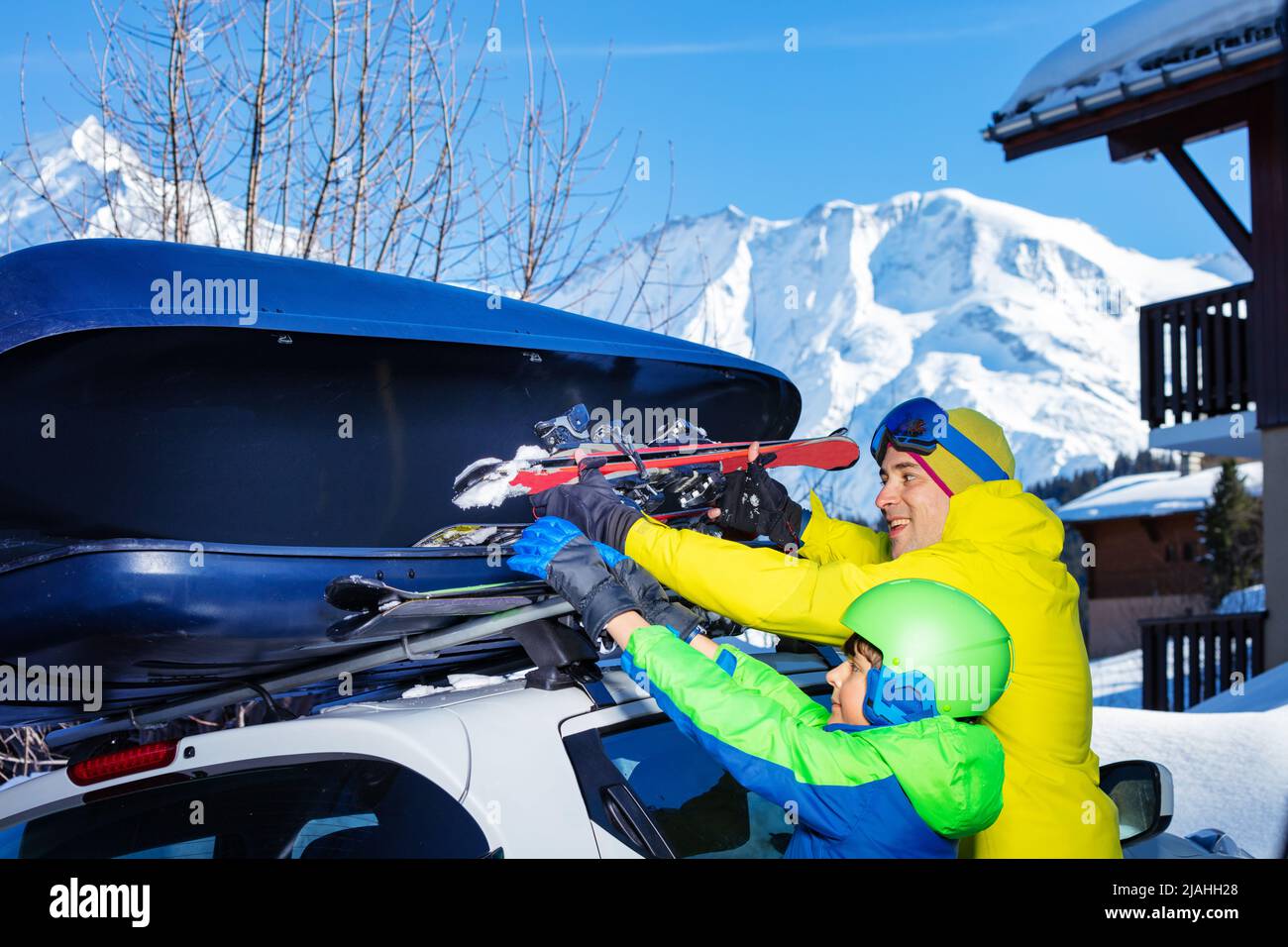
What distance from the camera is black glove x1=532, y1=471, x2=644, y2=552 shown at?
248 cm

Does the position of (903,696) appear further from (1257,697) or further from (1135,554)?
(1135,554)

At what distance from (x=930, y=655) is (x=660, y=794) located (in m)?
0.58

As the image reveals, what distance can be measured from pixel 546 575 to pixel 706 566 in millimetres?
313

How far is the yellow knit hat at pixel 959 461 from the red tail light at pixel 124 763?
1697 millimetres

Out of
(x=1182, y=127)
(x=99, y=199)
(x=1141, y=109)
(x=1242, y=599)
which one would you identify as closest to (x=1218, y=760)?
(x=99, y=199)

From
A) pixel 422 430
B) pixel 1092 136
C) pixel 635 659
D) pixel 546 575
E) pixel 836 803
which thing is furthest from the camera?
pixel 1092 136

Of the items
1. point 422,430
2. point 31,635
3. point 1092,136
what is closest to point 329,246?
point 422,430

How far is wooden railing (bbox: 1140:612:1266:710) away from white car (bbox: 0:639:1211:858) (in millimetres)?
10893

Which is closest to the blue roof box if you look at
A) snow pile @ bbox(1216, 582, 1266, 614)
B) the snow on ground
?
the snow on ground

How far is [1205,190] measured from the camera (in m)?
11.7

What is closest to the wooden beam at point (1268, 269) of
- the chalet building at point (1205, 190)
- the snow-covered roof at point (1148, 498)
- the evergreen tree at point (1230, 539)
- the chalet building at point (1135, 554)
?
the chalet building at point (1205, 190)

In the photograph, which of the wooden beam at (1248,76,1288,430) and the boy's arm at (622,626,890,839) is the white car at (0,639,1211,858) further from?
the wooden beam at (1248,76,1288,430)

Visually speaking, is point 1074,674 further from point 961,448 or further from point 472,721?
point 472,721

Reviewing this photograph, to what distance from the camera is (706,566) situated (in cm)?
239
